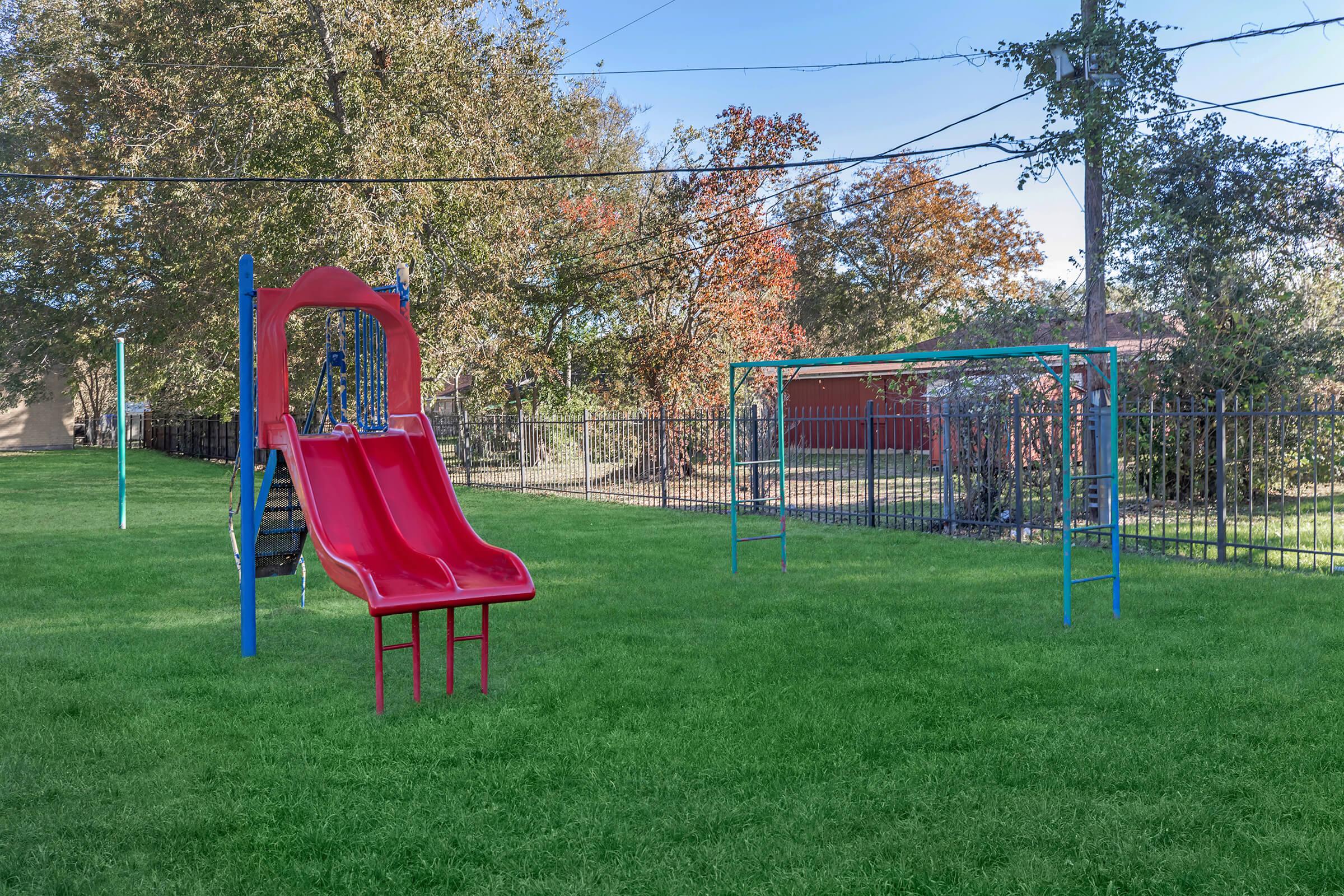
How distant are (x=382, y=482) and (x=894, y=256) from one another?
37554 mm

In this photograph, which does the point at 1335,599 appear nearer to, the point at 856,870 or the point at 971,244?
the point at 856,870

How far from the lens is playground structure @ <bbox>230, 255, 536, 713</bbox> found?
659 cm

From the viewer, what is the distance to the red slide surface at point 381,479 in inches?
267

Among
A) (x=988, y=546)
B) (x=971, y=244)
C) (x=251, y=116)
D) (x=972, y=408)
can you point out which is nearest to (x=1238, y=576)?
(x=988, y=546)

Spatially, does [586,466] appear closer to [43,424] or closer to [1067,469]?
[1067,469]

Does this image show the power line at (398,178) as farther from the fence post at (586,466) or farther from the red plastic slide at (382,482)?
the red plastic slide at (382,482)

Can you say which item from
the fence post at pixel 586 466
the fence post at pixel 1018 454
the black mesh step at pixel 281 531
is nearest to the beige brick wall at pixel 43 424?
the fence post at pixel 586 466

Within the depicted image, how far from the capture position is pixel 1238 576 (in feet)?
31.8

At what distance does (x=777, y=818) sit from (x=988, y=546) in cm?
845

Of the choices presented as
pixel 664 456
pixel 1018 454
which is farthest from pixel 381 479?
pixel 664 456

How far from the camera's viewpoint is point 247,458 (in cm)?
775

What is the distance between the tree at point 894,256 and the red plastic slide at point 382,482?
3408 centimetres

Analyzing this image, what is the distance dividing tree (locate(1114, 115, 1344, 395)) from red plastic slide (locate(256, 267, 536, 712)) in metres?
11.1

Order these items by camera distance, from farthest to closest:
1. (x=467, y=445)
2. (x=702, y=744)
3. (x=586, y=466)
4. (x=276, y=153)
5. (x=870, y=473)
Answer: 1. (x=467, y=445)
2. (x=276, y=153)
3. (x=586, y=466)
4. (x=870, y=473)
5. (x=702, y=744)
